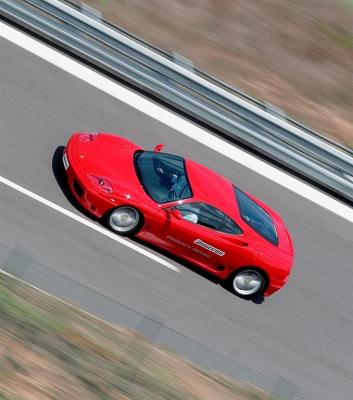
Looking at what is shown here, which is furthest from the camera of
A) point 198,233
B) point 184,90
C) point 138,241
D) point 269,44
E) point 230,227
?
point 269,44

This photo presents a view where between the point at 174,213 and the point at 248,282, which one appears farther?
the point at 248,282

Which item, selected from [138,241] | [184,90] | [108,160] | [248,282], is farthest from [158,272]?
[184,90]

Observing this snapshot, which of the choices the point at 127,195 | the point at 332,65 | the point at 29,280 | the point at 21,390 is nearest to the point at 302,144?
the point at 332,65

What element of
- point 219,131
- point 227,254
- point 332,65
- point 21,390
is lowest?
point 21,390

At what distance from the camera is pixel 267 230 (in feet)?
45.7

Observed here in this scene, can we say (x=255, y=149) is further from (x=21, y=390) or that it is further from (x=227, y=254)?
(x=21, y=390)

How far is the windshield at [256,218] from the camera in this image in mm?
13781

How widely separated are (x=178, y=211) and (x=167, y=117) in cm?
394

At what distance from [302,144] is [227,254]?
4.53 metres

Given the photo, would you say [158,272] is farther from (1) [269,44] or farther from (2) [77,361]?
(1) [269,44]

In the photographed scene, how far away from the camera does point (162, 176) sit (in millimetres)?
13430

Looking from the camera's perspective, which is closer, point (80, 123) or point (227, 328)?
point (227, 328)

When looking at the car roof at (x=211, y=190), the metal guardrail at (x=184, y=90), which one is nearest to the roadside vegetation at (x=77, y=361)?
the car roof at (x=211, y=190)

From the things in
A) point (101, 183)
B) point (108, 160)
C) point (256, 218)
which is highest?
point (256, 218)
